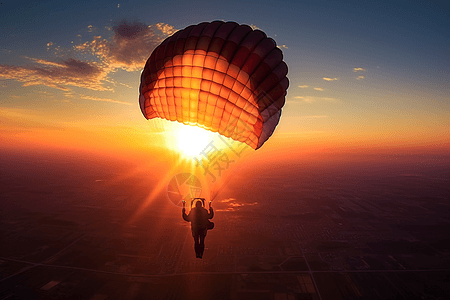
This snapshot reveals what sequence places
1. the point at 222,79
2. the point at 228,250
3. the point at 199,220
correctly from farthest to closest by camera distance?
1. the point at 228,250
2. the point at 222,79
3. the point at 199,220

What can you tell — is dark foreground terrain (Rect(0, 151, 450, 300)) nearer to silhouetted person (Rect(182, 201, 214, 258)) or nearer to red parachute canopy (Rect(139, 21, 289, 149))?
silhouetted person (Rect(182, 201, 214, 258))

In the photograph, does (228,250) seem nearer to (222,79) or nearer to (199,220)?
(199,220)

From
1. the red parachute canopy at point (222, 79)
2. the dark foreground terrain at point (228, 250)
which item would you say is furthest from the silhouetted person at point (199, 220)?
the dark foreground terrain at point (228, 250)

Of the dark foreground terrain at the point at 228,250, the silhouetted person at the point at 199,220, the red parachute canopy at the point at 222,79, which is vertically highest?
the red parachute canopy at the point at 222,79

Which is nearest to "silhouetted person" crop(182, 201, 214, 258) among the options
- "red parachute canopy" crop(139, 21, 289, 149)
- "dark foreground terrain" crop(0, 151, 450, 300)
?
"red parachute canopy" crop(139, 21, 289, 149)

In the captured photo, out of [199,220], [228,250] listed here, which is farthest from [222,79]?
[228,250]

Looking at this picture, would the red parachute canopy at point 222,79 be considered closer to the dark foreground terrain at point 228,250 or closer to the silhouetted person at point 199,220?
the silhouetted person at point 199,220
